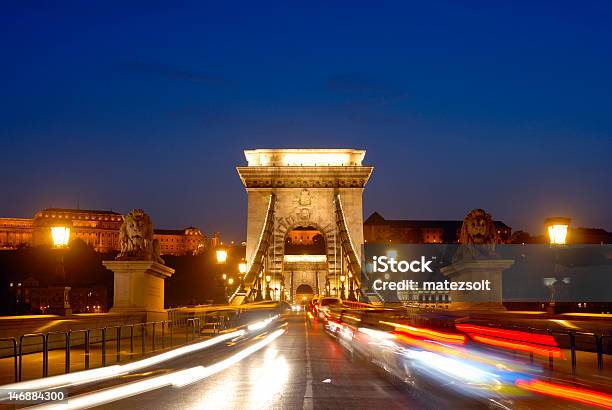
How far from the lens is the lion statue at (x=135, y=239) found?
28.3 m

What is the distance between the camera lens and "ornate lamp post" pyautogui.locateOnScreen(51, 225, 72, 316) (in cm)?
2345

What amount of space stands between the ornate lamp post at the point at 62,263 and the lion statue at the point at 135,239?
12.3 ft

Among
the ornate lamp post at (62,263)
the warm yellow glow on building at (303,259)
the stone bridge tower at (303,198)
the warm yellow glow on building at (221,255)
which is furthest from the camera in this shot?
the warm yellow glow on building at (303,259)

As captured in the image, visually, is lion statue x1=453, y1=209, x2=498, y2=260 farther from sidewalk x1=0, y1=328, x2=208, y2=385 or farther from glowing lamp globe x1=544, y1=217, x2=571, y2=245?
sidewalk x1=0, y1=328, x2=208, y2=385

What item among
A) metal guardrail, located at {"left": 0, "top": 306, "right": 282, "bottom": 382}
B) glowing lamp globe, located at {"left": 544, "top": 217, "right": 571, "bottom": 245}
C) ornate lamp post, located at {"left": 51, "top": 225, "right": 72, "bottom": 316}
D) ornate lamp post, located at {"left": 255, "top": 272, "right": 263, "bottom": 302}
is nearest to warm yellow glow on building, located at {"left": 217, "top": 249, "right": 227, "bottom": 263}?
metal guardrail, located at {"left": 0, "top": 306, "right": 282, "bottom": 382}

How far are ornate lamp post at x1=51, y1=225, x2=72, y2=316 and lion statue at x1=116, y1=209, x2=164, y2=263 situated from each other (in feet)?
12.3

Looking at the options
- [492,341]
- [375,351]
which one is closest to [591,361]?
[492,341]

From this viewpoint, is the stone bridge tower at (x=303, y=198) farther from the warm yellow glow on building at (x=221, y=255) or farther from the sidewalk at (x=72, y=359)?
the sidewalk at (x=72, y=359)

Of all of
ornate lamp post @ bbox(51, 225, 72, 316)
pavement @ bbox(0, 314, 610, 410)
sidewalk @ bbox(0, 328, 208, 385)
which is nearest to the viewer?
pavement @ bbox(0, 314, 610, 410)

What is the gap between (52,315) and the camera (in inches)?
906

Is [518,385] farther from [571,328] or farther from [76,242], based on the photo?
[76,242]

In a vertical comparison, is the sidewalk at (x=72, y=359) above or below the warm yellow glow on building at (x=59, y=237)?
below

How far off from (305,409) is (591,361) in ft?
29.5

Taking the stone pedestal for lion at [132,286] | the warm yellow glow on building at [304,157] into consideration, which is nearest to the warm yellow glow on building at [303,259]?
the warm yellow glow on building at [304,157]
